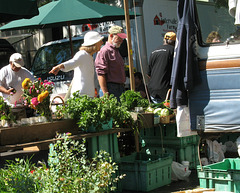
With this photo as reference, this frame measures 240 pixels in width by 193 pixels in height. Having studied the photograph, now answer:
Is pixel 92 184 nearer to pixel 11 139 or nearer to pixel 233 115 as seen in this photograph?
pixel 11 139

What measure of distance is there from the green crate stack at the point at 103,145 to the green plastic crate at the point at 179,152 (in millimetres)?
1323

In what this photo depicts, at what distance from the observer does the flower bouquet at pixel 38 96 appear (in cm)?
545

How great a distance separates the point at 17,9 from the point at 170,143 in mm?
2899

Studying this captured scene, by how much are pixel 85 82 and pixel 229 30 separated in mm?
2148

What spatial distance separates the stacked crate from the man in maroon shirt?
826mm

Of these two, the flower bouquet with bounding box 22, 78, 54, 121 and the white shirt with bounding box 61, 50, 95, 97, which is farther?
the white shirt with bounding box 61, 50, 95, 97

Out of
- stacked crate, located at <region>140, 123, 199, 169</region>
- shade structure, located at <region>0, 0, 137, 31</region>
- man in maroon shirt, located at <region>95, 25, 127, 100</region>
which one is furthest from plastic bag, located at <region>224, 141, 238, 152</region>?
shade structure, located at <region>0, 0, 137, 31</region>

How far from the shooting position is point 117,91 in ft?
24.4

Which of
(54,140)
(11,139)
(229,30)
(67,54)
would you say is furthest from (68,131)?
(67,54)

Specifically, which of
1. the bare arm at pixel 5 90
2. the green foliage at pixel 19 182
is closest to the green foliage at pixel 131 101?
the bare arm at pixel 5 90

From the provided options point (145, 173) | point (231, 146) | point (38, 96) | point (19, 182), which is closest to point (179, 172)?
point (145, 173)

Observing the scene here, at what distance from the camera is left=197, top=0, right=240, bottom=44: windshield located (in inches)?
223

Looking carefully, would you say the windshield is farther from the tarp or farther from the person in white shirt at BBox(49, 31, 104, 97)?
the person in white shirt at BBox(49, 31, 104, 97)

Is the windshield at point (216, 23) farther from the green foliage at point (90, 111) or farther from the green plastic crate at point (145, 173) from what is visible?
the green plastic crate at point (145, 173)
